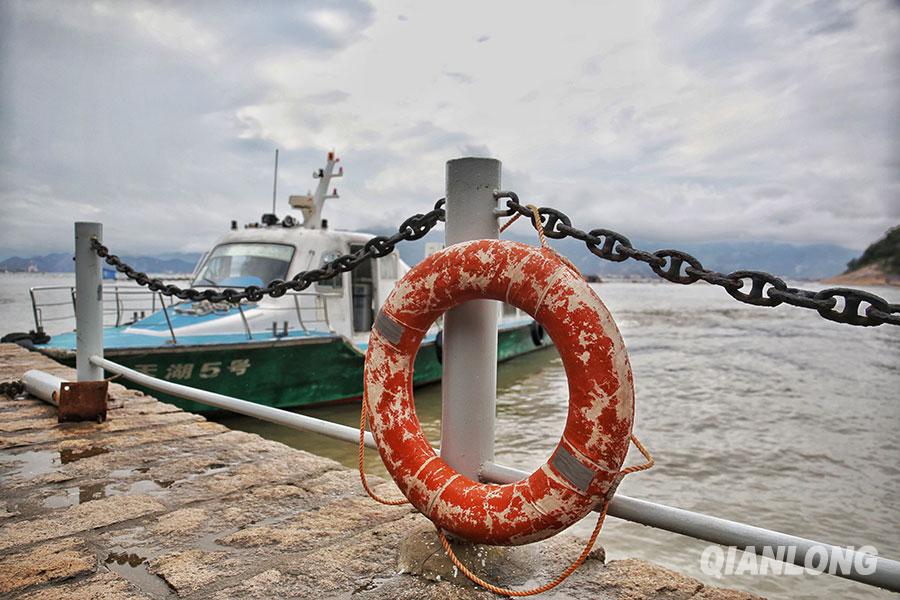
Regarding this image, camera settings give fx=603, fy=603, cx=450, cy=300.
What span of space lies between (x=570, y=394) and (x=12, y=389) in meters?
4.26

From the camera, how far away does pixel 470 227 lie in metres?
1.96

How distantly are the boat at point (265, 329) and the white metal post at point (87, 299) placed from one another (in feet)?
8.28

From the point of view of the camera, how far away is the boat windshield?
866 centimetres

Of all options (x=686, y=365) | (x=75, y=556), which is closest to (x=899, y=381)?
(x=686, y=365)

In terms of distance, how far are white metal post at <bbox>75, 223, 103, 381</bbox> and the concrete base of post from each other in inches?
115

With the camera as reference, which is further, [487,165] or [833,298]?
[487,165]

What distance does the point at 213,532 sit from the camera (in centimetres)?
213

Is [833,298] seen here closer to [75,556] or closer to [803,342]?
[75,556]

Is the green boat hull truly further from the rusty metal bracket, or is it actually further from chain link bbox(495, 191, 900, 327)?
chain link bbox(495, 191, 900, 327)

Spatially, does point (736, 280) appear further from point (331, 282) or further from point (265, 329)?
point (331, 282)

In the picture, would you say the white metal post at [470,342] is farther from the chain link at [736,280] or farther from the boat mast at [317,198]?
the boat mast at [317,198]

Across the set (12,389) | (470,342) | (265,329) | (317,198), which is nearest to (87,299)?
(12,389)

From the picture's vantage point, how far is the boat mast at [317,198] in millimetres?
10422

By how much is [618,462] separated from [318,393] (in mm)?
7079
